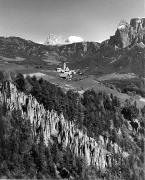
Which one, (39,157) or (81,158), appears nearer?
(39,157)

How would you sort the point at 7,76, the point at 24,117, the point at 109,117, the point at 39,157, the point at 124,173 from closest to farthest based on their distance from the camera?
the point at 39,157
the point at 24,117
the point at 124,173
the point at 7,76
the point at 109,117

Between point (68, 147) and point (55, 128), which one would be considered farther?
point (55, 128)

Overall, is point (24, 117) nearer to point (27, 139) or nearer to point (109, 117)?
point (27, 139)

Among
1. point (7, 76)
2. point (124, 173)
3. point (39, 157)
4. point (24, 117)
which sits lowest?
point (124, 173)

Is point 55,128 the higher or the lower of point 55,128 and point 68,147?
the higher

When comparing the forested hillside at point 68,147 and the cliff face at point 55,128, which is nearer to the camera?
the forested hillside at point 68,147

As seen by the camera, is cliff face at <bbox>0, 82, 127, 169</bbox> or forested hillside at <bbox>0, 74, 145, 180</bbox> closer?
forested hillside at <bbox>0, 74, 145, 180</bbox>

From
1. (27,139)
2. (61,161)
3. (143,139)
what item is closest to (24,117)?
(27,139)

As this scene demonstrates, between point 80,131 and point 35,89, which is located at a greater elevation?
point 35,89
